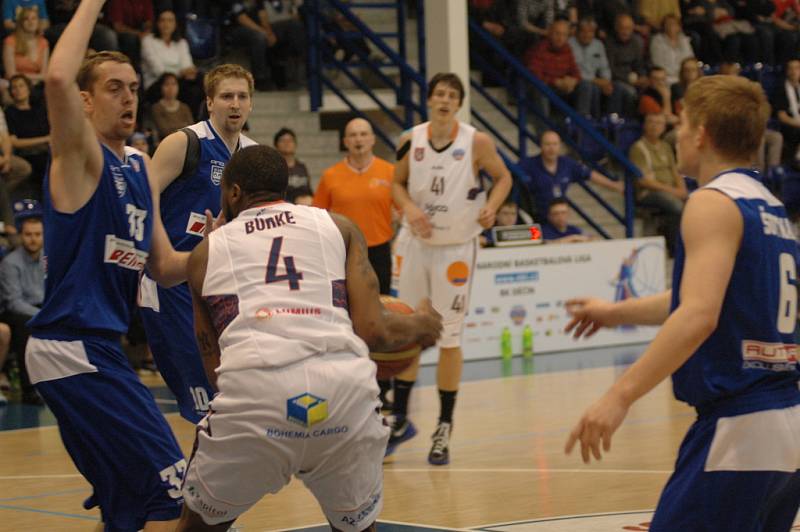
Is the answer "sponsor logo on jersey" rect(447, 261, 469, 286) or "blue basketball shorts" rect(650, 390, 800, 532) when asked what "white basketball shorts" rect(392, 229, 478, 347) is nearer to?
"sponsor logo on jersey" rect(447, 261, 469, 286)

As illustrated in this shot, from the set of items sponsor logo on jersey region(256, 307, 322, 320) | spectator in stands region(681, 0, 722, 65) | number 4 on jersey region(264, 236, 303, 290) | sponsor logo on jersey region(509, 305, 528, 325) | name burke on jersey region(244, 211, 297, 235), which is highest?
spectator in stands region(681, 0, 722, 65)

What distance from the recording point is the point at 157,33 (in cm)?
1415

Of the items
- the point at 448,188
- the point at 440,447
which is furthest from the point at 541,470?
the point at 448,188

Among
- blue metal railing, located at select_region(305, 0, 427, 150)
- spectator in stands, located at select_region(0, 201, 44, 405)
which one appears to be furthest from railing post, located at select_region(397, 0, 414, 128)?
spectator in stands, located at select_region(0, 201, 44, 405)

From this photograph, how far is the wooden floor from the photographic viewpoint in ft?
21.2

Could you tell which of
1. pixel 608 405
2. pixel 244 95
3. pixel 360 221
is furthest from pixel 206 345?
pixel 360 221

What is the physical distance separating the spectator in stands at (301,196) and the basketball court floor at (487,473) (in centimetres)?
211

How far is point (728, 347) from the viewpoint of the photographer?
3414 millimetres

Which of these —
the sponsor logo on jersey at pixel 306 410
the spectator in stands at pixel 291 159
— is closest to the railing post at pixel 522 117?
the spectator in stands at pixel 291 159

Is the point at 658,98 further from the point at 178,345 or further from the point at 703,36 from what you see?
the point at 178,345

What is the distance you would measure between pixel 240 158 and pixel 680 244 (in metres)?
1.38

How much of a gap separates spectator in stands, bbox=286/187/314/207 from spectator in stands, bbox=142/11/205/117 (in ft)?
6.82

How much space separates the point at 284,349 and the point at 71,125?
1.05 m

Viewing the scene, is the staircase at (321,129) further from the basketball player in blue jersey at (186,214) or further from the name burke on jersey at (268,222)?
the name burke on jersey at (268,222)
